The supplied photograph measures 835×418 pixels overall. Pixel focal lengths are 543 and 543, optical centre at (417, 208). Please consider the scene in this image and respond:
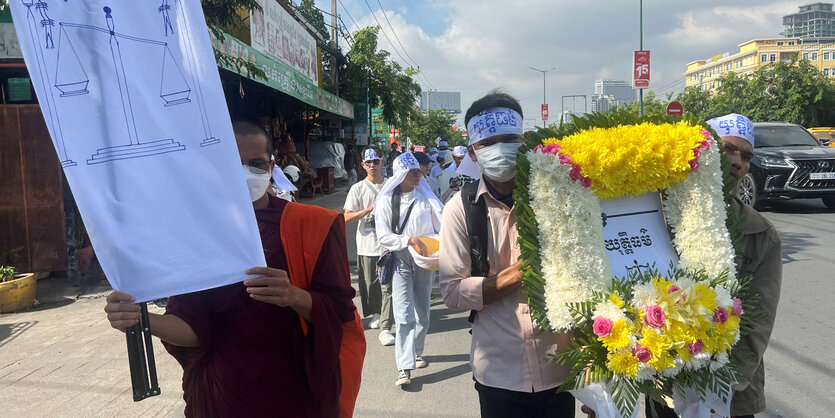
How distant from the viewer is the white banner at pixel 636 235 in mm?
1946

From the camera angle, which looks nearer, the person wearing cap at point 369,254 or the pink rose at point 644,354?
the pink rose at point 644,354

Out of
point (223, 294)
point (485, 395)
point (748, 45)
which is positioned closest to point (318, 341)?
point (223, 294)

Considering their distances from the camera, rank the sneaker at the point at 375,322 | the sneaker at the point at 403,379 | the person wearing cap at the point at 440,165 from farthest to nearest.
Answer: the person wearing cap at the point at 440,165, the sneaker at the point at 375,322, the sneaker at the point at 403,379

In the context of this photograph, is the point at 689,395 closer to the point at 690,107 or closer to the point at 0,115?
the point at 0,115

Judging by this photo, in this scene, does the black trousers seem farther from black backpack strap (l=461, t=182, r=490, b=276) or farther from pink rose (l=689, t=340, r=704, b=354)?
pink rose (l=689, t=340, r=704, b=354)

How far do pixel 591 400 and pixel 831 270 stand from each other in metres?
7.36

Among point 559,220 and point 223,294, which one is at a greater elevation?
point 559,220

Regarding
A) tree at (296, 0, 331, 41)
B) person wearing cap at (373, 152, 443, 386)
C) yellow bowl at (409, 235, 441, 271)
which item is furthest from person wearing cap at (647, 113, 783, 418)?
tree at (296, 0, 331, 41)

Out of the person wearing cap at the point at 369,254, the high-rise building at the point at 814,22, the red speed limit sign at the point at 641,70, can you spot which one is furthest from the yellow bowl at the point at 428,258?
the high-rise building at the point at 814,22

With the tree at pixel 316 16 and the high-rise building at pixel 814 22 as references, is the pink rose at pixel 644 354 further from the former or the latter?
the high-rise building at pixel 814 22

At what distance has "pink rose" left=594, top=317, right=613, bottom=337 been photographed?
174cm

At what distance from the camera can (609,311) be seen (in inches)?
70.1

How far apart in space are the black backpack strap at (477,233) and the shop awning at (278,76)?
527cm

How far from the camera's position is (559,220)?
6.30ft
